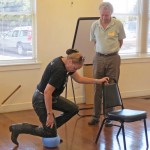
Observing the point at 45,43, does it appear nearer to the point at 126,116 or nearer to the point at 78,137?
the point at 78,137

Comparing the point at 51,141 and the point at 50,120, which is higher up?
the point at 50,120

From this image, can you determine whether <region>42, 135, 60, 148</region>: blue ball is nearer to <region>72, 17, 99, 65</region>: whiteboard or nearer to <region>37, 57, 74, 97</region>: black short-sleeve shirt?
<region>37, 57, 74, 97</region>: black short-sleeve shirt

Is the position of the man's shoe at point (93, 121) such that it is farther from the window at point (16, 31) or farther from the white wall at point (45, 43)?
the window at point (16, 31)

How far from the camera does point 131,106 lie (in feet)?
18.0

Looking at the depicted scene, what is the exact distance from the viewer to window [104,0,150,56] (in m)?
6.06

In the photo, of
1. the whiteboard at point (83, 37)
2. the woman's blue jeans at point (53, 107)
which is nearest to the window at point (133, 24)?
the whiteboard at point (83, 37)

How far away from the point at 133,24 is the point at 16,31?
2.21 m

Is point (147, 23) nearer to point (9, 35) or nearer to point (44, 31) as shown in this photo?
point (44, 31)

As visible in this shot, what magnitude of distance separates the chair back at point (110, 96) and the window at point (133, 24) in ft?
8.09

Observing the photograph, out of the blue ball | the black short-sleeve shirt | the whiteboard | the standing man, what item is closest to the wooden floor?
the blue ball

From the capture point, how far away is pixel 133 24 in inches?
244

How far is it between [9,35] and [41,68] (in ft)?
2.32

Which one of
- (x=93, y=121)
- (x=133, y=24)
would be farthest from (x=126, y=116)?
(x=133, y=24)

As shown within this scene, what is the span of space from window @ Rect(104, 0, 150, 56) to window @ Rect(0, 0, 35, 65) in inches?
65.8
